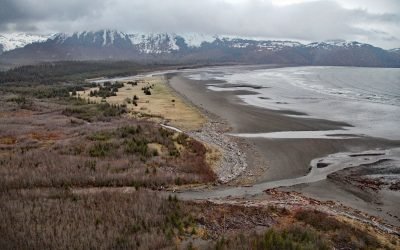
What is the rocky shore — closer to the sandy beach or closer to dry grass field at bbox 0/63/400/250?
the sandy beach

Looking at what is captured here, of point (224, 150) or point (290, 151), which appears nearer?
point (224, 150)

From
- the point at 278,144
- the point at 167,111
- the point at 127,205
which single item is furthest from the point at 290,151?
the point at 167,111

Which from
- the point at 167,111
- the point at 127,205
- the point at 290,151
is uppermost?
the point at 127,205

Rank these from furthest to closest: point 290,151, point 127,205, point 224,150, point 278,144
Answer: point 278,144 → point 290,151 → point 224,150 → point 127,205

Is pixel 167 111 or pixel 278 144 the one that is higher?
pixel 167 111

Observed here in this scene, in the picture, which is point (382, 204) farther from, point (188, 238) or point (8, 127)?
point (8, 127)

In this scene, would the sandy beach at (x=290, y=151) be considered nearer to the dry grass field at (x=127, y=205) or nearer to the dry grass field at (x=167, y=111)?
the dry grass field at (x=167, y=111)

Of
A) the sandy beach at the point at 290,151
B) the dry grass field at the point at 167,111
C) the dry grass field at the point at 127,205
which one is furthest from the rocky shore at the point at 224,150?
the dry grass field at the point at 167,111

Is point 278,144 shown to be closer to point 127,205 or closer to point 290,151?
point 290,151
